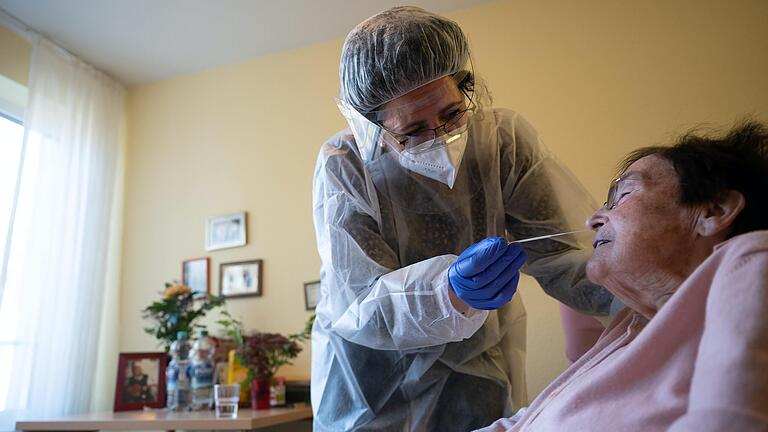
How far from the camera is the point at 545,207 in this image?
121 centimetres

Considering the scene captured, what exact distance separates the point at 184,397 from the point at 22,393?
0.65 m

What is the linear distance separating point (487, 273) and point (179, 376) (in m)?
1.63

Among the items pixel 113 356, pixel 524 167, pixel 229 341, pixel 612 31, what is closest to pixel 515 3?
pixel 612 31

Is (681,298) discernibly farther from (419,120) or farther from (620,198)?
(419,120)

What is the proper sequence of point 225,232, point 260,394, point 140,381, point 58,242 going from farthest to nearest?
point 225,232
point 58,242
point 140,381
point 260,394

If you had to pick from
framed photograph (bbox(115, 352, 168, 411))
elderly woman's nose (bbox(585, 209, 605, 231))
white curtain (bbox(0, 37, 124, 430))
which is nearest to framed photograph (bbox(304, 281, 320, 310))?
framed photograph (bbox(115, 352, 168, 411))

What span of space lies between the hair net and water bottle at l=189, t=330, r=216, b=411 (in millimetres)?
1384

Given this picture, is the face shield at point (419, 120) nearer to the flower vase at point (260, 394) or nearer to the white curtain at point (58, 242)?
the flower vase at point (260, 394)

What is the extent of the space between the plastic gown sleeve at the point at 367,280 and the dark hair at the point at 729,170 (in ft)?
1.29

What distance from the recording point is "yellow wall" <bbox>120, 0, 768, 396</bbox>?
1.93m

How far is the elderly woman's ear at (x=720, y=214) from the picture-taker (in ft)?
2.67

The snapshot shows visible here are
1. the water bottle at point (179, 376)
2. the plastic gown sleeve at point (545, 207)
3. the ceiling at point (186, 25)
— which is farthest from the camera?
the ceiling at point (186, 25)

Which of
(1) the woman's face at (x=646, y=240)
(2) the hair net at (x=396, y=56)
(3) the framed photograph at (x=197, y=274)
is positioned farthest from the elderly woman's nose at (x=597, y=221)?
(3) the framed photograph at (x=197, y=274)

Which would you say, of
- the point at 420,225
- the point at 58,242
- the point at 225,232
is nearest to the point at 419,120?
the point at 420,225
